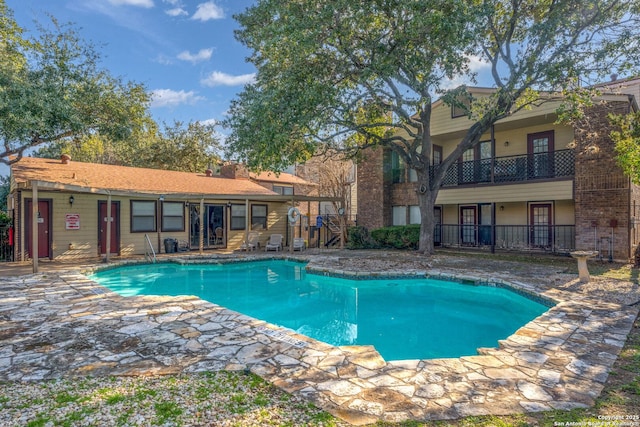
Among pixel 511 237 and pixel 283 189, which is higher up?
pixel 283 189

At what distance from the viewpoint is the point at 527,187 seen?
14211 mm

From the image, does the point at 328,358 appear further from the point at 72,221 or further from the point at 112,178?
the point at 112,178

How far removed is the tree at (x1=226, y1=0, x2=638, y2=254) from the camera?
9.46 metres

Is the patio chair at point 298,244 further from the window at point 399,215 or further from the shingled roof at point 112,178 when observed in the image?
the window at point 399,215

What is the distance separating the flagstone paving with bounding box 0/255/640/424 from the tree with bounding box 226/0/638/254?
21.5 ft

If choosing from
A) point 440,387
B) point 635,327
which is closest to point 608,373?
point 440,387

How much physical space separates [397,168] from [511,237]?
647cm

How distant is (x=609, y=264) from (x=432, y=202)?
5.93 m

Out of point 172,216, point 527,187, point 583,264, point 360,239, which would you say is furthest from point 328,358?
point 172,216

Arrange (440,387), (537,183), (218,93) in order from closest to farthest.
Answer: (440,387) → (537,183) → (218,93)

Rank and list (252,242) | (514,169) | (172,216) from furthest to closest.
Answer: (252,242) → (172,216) → (514,169)

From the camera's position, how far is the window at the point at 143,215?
15.1m

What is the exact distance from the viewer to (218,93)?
22.3 m

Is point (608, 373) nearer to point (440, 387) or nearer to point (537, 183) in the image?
point (440, 387)
